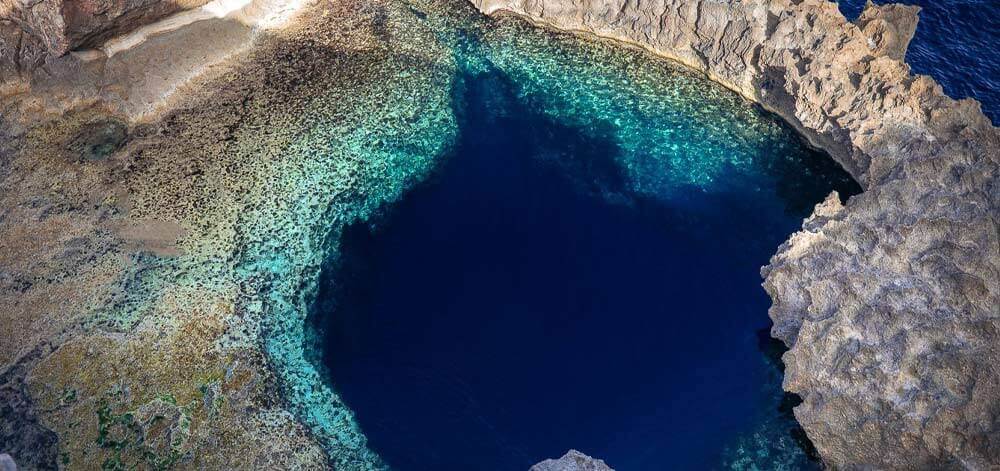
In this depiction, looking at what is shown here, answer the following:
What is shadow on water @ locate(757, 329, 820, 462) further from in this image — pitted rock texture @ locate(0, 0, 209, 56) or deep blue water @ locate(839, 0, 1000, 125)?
pitted rock texture @ locate(0, 0, 209, 56)

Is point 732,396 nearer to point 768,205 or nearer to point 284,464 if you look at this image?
point 768,205

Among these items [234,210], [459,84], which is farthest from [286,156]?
[459,84]

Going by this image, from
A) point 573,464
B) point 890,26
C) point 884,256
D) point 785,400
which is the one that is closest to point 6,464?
point 573,464

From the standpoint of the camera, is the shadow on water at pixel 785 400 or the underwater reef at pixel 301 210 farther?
the shadow on water at pixel 785 400

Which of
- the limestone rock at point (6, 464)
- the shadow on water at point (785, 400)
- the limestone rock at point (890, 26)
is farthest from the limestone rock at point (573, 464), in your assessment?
the limestone rock at point (890, 26)

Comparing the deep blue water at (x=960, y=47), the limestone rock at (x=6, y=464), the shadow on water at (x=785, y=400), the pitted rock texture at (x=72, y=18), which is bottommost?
the shadow on water at (x=785, y=400)

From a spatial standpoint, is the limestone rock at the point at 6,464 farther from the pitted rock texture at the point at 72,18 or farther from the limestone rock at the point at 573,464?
the pitted rock texture at the point at 72,18

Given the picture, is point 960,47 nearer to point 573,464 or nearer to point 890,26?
point 890,26
